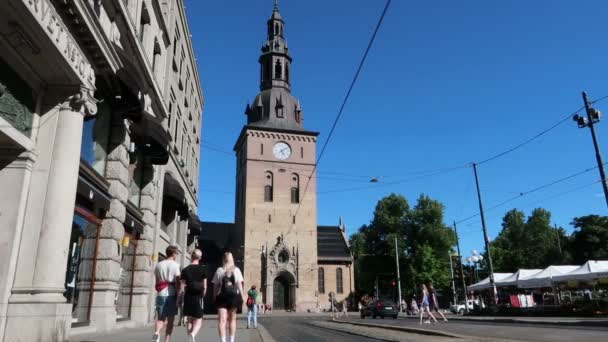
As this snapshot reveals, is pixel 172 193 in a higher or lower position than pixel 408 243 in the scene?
lower

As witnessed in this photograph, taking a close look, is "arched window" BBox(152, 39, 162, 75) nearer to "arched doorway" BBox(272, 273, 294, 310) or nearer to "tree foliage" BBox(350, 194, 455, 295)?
"arched doorway" BBox(272, 273, 294, 310)

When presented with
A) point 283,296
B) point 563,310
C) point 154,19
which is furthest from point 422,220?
point 154,19

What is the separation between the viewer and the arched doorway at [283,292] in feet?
170

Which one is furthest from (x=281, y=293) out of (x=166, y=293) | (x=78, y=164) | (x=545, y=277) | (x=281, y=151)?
(x=166, y=293)

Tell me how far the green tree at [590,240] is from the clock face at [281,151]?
153ft

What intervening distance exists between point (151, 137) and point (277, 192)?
40.1 meters

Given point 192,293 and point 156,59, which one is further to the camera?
point 156,59

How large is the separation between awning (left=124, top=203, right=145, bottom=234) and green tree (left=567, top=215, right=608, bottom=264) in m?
68.8

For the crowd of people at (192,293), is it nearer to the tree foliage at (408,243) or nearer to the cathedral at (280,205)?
the cathedral at (280,205)

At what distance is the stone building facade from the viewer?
7.93 m

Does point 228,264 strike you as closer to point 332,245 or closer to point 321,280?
point 321,280

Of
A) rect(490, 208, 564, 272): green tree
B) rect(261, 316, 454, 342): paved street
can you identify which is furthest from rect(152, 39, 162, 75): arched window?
rect(490, 208, 564, 272): green tree

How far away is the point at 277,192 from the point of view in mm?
54938

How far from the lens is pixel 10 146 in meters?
8.19
